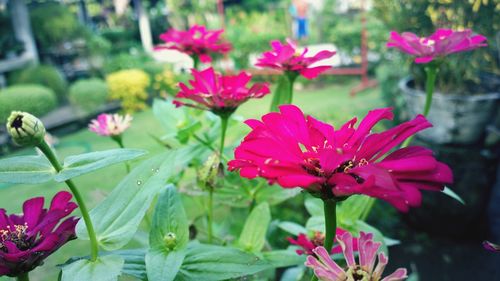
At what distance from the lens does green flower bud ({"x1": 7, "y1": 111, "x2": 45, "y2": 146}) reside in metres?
0.36

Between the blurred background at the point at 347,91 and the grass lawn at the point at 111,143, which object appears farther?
the blurred background at the point at 347,91

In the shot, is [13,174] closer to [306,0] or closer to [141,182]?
[141,182]

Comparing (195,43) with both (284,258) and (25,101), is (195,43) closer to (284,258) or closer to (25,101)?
(284,258)

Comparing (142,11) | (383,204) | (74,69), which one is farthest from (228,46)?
(142,11)

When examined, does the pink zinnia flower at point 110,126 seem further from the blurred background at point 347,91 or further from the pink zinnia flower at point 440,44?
the pink zinnia flower at point 440,44

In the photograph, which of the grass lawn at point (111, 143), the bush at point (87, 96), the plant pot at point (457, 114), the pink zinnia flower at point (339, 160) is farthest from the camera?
the bush at point (87, 96)

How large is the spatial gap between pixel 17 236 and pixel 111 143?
6.27 feet

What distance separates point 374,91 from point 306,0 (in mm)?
2813

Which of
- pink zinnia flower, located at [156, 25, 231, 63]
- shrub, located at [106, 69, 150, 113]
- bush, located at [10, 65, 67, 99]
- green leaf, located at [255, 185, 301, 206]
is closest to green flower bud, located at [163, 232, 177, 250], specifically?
green leaf, located at [255, 185, 301, 206]

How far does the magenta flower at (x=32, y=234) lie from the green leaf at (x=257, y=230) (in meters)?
0.23

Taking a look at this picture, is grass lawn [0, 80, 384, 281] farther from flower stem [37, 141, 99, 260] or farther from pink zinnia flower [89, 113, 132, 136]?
flower stem [37, 141, 99, 260]

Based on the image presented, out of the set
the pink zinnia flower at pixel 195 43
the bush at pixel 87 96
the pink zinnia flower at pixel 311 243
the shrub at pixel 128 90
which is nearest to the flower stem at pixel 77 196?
the pink zinnia flower at pixel 311 243

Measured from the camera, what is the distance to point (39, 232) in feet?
1.38

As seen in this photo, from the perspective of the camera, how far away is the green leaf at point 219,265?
41 centimetres
